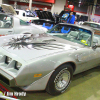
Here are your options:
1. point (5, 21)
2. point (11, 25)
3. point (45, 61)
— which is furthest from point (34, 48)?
point (5, 21)

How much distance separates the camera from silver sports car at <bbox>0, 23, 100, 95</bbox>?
6.77ft

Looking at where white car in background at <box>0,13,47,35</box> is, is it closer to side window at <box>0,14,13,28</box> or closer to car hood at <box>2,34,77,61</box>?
side window at <box>0,14,13,28</box>

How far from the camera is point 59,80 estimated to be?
2.56m

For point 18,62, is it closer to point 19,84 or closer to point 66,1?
point 19,84

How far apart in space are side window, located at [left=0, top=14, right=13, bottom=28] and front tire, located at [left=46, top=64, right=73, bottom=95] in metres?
3.20

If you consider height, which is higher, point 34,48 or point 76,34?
point 76,34

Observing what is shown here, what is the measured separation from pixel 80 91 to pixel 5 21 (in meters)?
3.76

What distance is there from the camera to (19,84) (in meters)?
2.03

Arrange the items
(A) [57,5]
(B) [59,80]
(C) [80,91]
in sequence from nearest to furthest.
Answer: (B) [59,80] < (C) [80,91] < (A) [57,5]

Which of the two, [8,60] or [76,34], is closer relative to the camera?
[8,60]

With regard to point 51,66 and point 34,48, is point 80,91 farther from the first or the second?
point 34,48

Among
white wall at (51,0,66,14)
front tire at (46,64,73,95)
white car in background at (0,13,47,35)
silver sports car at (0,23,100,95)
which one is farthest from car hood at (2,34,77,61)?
white wall at (51,0,66,14)

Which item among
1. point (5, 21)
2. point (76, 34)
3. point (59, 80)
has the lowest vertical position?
point (59, 80)

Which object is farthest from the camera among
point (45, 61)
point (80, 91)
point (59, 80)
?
point (80, 91)
